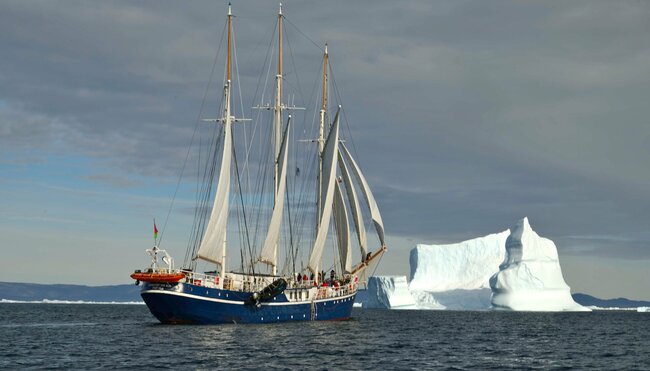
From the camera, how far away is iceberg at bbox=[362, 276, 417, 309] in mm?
170750

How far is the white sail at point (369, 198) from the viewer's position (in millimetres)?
85562

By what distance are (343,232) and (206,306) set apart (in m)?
24.2

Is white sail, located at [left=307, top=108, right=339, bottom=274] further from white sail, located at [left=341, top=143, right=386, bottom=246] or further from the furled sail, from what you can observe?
the furled sail

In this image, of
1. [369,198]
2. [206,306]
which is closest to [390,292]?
[369,198]

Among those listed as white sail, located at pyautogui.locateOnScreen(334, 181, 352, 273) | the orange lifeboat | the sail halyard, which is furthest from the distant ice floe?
the orange lifeboat

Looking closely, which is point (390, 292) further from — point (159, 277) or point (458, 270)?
point (159, 277)

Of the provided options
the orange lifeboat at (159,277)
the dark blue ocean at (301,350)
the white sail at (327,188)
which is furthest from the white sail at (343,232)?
the orange lifeboat at (159,277)

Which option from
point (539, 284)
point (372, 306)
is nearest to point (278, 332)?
point (539, 284)

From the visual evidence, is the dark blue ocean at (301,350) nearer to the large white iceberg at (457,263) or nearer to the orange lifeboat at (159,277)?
the orange lifeboat at (159,277)

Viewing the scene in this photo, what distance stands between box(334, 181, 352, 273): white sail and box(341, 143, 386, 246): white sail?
132 inches

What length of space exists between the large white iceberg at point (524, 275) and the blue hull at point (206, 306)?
83.9m

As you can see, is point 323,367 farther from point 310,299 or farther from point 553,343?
point 310,299

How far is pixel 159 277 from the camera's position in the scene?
66.4 metres

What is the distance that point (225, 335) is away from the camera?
60406mm
